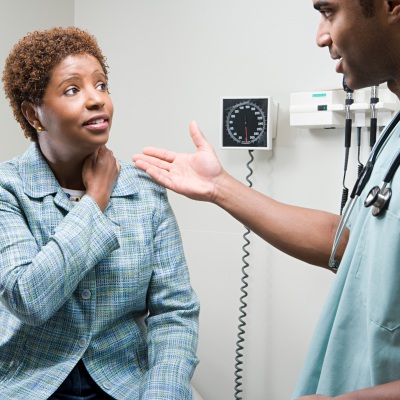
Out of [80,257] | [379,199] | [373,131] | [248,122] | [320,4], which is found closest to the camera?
[379,199]

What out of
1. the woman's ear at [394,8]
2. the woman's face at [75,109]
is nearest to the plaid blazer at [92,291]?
the woman's face at [75,109]

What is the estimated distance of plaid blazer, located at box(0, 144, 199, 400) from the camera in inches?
55.5

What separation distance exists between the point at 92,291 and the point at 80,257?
14 cm

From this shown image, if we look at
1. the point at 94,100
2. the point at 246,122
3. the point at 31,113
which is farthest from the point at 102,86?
the point at 246,122

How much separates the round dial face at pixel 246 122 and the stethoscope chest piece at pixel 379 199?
1156 mm

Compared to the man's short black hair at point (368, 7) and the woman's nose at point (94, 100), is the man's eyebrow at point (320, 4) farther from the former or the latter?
the woman's nose at point (94, 100)

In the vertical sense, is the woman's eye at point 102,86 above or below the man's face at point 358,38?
below

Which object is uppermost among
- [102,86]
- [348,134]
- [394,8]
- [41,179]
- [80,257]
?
[394,8]

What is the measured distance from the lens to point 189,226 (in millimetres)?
2430

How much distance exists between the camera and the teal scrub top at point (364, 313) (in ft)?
3.14

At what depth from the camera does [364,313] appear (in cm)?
104

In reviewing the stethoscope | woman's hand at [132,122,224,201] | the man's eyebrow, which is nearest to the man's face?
the man's eyebrow

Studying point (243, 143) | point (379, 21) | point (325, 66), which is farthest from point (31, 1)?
point (379, 21)

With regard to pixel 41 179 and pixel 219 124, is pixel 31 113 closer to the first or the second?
pixel 41 179
